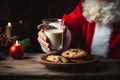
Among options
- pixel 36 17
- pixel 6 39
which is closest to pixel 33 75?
pixel 6 39

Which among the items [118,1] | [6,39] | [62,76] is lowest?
[62,76]

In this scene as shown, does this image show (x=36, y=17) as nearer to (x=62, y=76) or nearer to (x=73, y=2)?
(x=73, y=2)

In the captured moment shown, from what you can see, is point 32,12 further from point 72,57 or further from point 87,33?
point 72,57

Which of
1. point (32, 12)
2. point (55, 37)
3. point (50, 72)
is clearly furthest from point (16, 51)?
point (32, 12)

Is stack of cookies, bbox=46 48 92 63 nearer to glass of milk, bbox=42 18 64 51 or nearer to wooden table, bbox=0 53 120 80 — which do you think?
wooden table, bbox=0 53 120 80

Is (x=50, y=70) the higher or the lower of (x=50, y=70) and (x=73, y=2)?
the lower

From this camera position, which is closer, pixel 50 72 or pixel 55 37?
pixel 50 72
